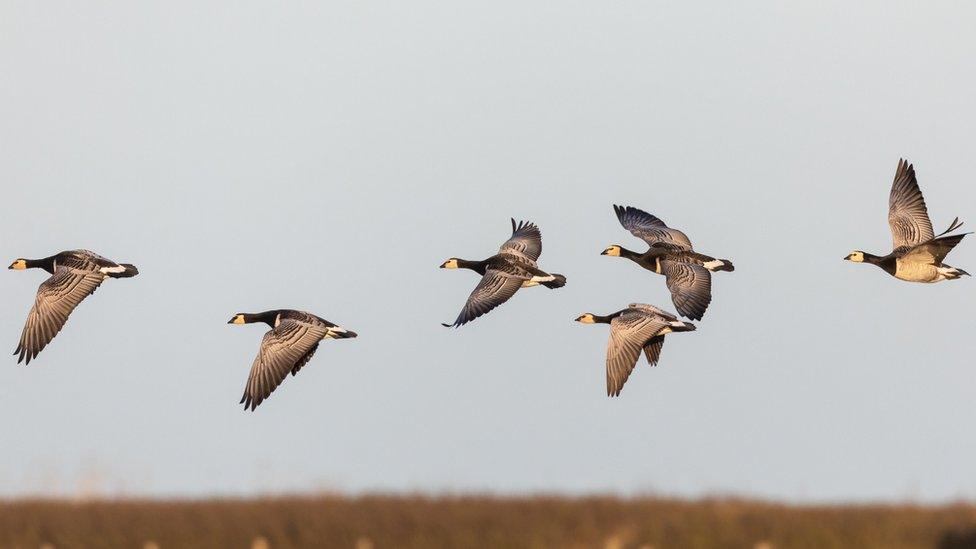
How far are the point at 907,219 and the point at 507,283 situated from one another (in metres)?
8.43

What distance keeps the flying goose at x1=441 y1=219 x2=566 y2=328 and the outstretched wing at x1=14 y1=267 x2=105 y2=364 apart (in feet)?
22.7

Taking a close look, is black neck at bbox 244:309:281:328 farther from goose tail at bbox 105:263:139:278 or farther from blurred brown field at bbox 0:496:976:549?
blurred brown field at bbox 0:496:976:549

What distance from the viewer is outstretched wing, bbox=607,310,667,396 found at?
78.6ft

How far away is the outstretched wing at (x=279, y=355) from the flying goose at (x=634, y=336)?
17.0ft

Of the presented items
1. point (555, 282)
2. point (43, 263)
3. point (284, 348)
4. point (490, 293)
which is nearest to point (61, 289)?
point (43, 263)

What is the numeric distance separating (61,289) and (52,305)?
0.46m

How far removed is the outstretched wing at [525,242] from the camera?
98.4ft

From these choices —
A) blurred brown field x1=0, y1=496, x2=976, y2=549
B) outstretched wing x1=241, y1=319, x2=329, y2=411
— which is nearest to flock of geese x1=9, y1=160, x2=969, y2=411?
outstretched wing x1=241, y1=319, x2=329, y2=411

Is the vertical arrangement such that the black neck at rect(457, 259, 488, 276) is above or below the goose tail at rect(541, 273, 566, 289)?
above

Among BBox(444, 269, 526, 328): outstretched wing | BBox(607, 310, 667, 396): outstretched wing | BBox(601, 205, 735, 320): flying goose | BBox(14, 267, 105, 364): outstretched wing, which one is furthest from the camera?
BBox(601, 205, 735, 320): flying goose

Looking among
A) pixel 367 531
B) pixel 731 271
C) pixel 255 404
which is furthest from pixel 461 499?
pixel 731 271

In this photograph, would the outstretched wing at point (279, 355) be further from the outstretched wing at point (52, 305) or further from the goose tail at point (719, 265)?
the goose tail at point (719, 265)

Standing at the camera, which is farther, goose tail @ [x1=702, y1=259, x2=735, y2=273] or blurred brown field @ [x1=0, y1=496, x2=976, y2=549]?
goose tail @ [x1=702, y1=259, x2=735, y2=273]

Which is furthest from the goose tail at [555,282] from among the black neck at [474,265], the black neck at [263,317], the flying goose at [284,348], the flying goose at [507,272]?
the black neck at [263,317]
